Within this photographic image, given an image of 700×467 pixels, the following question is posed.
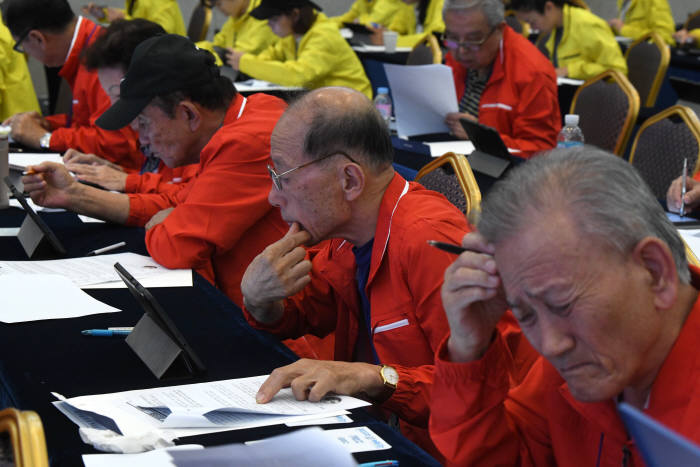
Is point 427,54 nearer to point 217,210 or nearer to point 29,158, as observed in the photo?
point 29,158

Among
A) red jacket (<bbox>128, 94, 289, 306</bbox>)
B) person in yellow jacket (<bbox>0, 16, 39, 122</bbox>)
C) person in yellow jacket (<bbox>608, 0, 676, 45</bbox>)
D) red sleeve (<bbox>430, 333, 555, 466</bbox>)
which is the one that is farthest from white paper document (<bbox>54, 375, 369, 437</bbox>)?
person in yellow jacket (<bbox>608, 0, 676, 45</bbox>)

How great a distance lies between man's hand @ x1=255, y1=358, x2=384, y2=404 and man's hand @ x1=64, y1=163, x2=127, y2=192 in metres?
1.84

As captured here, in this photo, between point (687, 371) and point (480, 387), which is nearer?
point (687, 371)

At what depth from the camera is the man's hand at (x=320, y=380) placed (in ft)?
4.90

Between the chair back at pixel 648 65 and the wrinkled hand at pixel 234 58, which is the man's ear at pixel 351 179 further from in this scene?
the wrinkled hand at pixel 234 58

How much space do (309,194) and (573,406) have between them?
0.81 metres

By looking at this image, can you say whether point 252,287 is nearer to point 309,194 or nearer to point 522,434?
point 309,194

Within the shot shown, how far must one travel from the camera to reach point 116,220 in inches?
108

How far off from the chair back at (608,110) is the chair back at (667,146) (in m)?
0.51

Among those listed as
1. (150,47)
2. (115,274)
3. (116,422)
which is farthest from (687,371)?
(150,47)

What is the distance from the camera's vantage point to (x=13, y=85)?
16.1 feet

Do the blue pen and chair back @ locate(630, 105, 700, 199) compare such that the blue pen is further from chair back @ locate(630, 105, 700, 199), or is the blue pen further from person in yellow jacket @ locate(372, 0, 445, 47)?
person in yellow jacket @ locate(372, 0, 445, 47)

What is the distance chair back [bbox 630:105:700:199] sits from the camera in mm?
3035

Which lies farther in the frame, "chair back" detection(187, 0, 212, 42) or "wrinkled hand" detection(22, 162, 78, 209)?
A: "chair back" detection(187, 0, 212, 42)
